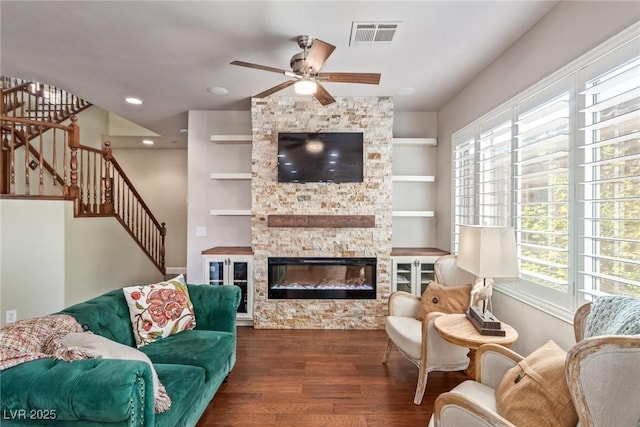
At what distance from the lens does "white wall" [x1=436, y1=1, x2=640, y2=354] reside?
179 cm

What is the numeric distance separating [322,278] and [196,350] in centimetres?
202

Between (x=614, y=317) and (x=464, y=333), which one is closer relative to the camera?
(x=614, y=317)

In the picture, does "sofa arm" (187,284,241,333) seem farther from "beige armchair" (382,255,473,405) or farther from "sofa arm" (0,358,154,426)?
"beige armchair" (382,255,473,405)

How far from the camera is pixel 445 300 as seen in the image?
273 centimetres

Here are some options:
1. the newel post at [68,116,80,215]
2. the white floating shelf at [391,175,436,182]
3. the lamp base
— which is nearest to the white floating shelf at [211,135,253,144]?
the newel post at [68,116,80,215]

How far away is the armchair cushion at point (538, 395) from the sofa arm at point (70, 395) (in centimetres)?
162

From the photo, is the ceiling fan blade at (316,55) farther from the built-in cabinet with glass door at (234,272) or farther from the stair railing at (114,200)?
the stair railing at (114,200)

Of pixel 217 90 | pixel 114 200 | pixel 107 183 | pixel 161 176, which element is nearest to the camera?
pixel 217 90

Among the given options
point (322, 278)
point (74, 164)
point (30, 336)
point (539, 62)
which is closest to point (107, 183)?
point (74, 164)

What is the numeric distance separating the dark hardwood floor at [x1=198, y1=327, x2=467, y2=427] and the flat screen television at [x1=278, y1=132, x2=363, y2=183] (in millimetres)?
1929

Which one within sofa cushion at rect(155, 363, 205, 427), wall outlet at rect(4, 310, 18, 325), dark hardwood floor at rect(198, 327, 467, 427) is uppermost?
sofa cushion at rect(155, 363, 205, 427)

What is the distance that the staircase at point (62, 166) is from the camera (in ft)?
13.8

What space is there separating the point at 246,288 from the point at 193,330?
142 centimetres

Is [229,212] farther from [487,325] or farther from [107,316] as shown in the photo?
[487,325]
